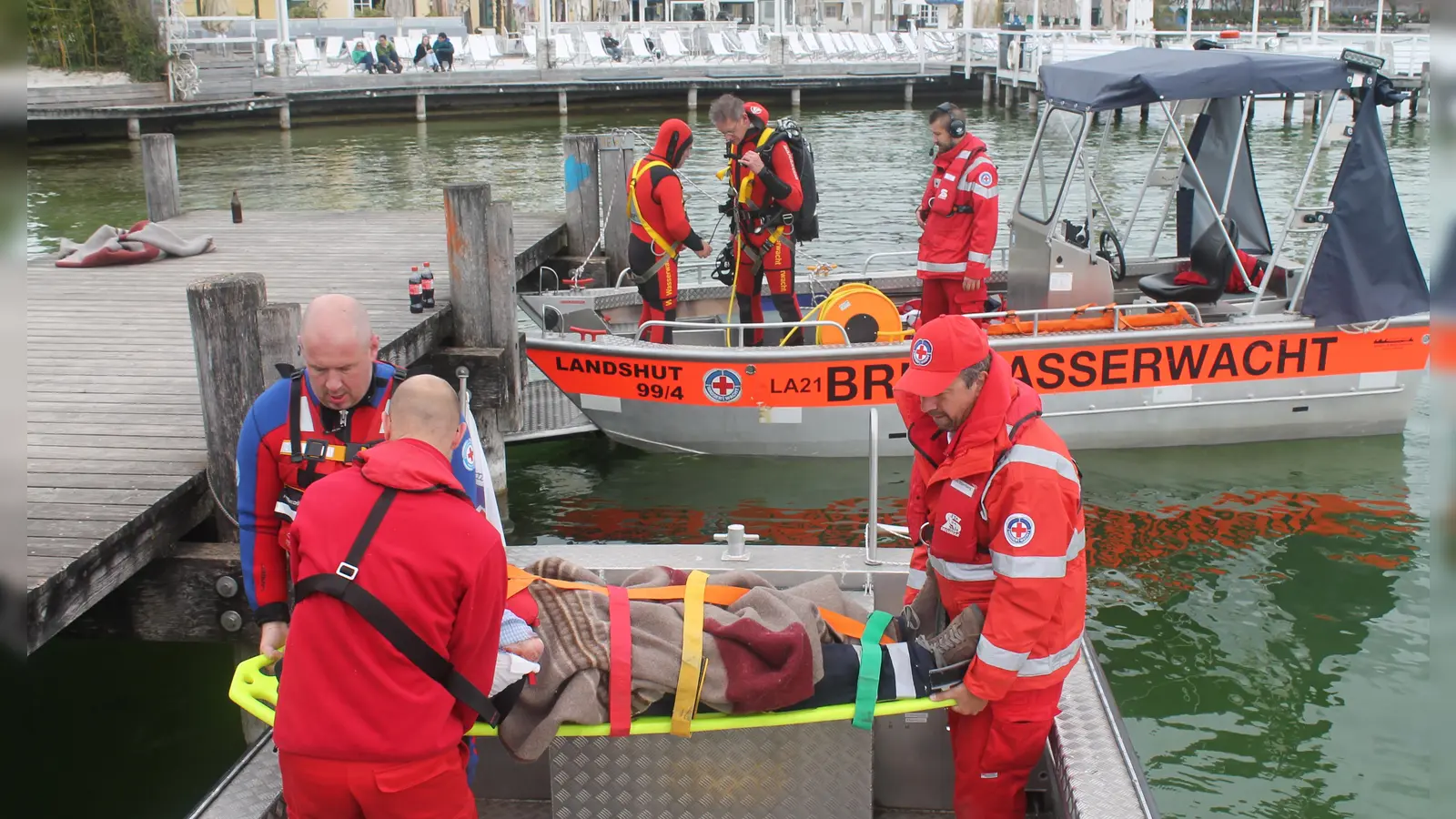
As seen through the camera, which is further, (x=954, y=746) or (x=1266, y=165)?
(x=1266, y=165)

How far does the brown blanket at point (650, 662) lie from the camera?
132 inches

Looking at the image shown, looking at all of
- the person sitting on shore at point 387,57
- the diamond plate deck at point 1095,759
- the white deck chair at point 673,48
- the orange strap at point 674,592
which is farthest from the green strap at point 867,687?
the white deck chair at point 673,48

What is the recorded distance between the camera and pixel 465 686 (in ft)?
9.20

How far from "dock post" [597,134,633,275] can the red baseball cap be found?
7.70m

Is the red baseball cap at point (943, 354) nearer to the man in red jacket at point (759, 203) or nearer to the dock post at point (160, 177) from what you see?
the man in red jacket at point (759, 203)

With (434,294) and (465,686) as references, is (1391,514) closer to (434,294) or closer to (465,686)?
(434,294)

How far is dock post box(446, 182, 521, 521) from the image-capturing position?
24.9 ft

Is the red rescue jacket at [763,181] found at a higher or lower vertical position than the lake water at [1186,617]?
higher

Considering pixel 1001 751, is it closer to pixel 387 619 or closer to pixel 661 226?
pixel 387 619

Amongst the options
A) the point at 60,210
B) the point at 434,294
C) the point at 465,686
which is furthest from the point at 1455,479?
the point at 60,210

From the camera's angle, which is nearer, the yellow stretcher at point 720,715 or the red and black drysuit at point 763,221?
the yellow stretcher at point 720,715

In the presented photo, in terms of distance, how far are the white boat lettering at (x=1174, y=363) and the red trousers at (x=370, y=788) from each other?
5.95 m

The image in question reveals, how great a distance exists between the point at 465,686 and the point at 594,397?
19.2 feet

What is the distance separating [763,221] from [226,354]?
4141 mm
